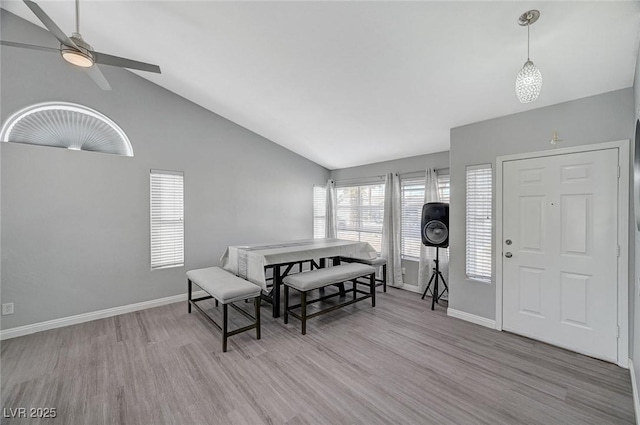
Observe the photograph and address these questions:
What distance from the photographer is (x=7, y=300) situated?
2.79 m

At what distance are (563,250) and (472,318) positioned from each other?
4.10ft

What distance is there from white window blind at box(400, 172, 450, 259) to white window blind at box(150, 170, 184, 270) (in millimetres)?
3742

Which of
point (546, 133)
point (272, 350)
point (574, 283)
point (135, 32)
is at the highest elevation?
point (135, 32)

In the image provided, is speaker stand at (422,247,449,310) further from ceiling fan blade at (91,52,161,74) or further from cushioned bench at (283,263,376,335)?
ceiling fan blade at (91,52,161,74)

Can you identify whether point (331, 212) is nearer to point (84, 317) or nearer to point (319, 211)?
point (319, 211)

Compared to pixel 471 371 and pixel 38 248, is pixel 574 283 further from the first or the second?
pixel 38 248

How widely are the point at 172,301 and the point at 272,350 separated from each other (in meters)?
2.15

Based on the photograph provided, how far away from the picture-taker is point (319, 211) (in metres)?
6.03

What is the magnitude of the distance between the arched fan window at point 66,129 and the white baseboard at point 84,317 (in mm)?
2100

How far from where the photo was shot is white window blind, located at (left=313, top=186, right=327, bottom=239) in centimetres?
593

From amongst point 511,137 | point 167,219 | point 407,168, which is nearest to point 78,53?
point 167,219

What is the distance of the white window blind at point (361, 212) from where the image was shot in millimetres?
5086

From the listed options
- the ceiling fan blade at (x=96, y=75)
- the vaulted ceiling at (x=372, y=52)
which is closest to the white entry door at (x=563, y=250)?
the vaulted ceiling at (x=372, y=52)

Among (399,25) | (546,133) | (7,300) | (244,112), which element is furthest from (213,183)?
(546,133)
